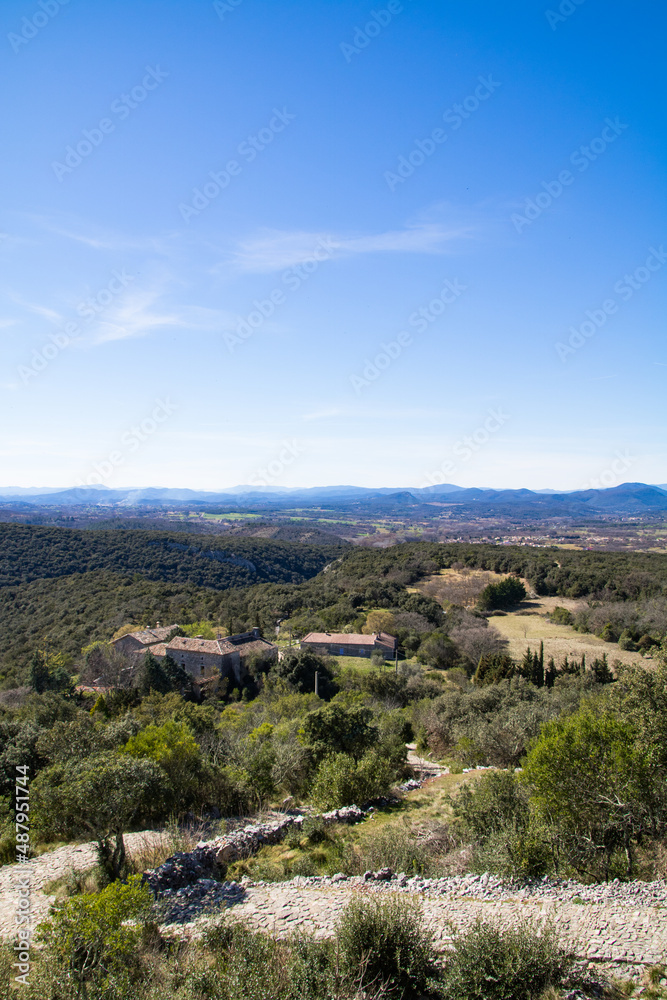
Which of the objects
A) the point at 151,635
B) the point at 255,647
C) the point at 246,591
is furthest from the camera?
the point at 246,591

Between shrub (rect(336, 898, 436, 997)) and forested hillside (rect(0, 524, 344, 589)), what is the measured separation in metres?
59.0

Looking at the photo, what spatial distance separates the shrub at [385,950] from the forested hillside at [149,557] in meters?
59.0

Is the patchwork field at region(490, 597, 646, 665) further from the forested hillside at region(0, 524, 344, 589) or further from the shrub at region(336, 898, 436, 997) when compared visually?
the forested hillside at region(0, 524, 344, 589)

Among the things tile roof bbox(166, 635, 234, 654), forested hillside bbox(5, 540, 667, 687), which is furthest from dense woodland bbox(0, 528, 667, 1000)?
tile roof bbox(166, 635, 234, 654)

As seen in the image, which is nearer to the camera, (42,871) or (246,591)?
(42,871)

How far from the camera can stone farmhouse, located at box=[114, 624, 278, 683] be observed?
35.1m

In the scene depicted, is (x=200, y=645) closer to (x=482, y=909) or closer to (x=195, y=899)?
(x=195, y=899)

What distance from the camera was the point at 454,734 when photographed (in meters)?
21.6

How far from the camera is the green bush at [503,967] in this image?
6.64 metres

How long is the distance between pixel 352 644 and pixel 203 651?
11.0 m

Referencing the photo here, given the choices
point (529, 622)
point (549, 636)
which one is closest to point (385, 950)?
point (549, 636)

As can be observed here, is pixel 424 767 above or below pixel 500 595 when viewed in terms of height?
below

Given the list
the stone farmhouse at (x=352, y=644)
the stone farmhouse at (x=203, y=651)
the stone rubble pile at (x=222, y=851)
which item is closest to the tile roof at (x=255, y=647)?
the stone farmhouse at (x=203, y=651)

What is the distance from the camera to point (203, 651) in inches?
1393
